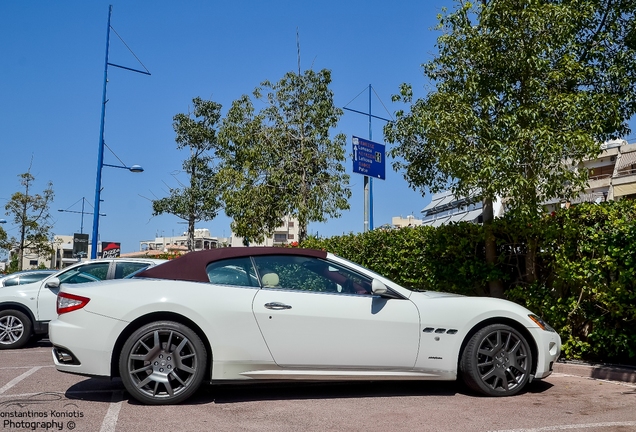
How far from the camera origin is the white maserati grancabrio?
18.1 feet

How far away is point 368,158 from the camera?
64.3 feet

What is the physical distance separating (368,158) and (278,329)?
1439 cm

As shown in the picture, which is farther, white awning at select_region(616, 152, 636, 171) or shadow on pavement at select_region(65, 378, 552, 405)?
white awning at select_region(616, 152, 636, 171)

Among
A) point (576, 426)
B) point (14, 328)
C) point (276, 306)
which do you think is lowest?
point (576, 426)

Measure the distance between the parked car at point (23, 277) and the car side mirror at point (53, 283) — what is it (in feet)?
3.42

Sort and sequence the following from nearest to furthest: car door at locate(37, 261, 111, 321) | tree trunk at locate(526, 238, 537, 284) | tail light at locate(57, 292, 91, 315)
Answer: tail light at locate(57, 292, 91, 315) < tree trunk at locate(526, 238, 537, 284) < car door at locate(37, 261, 111, 321)

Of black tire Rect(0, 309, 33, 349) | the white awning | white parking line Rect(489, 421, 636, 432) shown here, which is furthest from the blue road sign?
the white awning

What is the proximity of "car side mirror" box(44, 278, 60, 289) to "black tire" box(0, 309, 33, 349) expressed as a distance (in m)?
0.70

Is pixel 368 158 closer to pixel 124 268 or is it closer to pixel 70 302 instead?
pixel 124 268

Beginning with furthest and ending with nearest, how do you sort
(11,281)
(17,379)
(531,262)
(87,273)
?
(11,281), (87,273), (531,262), (17,379)

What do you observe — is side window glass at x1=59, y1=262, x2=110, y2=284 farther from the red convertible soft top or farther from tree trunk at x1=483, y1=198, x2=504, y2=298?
tree trunk at x1=483, y1=198, x2=504, y2=298

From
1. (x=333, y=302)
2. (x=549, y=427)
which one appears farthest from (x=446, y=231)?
(x=549, y=427)

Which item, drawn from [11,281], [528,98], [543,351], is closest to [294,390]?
[543,351]

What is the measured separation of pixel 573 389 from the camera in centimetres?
659
